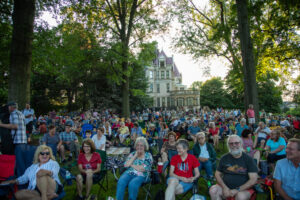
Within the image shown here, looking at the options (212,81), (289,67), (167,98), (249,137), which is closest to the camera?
(249,137)

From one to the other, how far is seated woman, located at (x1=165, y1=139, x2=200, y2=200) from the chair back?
2867 mm

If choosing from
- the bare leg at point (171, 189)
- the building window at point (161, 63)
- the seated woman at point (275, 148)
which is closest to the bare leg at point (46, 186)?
the bare leg at point (171, 189)

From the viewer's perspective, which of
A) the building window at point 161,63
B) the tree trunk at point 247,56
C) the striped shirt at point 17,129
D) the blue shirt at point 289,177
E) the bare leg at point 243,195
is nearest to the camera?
the blue shirt at point 289,177

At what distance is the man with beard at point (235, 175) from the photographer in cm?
290

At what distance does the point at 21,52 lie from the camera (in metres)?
5.58

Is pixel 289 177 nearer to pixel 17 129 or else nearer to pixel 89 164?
pixel 89 164

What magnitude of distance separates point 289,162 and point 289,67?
1404 cm

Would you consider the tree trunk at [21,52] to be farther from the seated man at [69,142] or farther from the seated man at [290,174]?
the seated man at [290,174]

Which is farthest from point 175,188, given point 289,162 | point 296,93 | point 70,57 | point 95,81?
point 296,93

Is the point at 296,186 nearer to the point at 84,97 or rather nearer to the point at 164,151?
the point at 164,151

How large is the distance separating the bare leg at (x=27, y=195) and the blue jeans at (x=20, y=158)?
731 mm

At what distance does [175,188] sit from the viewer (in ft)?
10.5

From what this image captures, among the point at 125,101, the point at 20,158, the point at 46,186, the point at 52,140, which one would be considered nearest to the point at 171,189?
the point at 46,186

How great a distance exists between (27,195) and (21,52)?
435 centimetres
